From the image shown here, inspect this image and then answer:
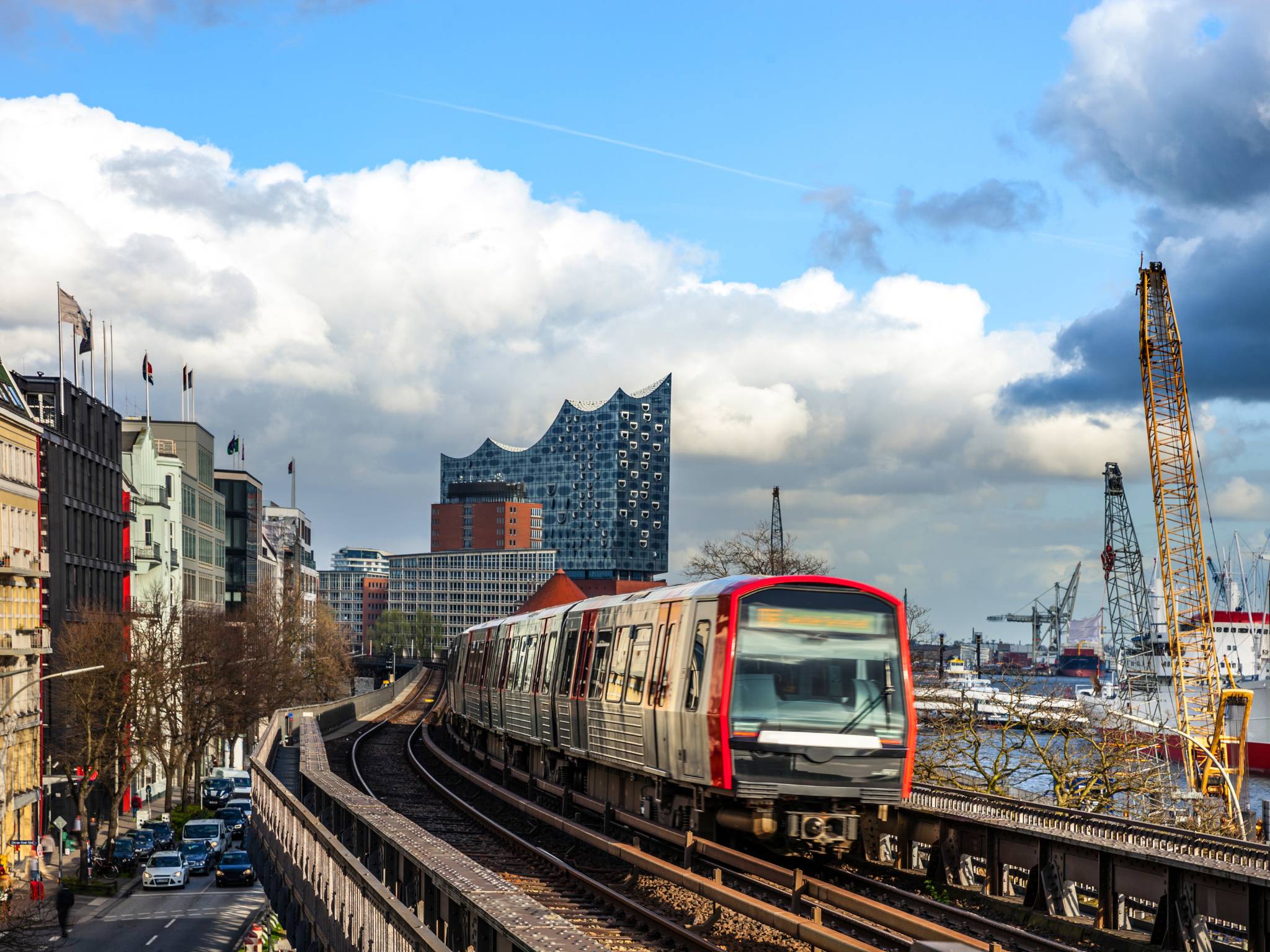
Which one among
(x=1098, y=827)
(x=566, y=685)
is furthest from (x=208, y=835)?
(x=1098, y=827)

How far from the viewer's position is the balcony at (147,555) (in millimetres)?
87375

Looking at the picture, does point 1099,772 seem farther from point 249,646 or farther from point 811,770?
point 249,646

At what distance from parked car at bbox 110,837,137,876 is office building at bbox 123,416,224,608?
34.0 m

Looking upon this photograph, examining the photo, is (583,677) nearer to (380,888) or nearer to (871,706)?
(871,706)

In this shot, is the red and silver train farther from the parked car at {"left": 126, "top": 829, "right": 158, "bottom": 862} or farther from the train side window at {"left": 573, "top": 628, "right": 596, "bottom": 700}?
the parked car at {"left": 126, "top": 829, "right": 158, "bottom": 862}

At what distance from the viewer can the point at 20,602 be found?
6191 cm

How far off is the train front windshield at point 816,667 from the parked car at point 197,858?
4735cm

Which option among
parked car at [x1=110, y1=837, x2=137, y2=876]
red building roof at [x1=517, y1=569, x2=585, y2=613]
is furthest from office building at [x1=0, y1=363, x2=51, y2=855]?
red building roof at [x1=517, y1=569, x2=585, y2=613]

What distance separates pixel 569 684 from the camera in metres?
29.2

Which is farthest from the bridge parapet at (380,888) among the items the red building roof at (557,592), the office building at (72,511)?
the red building roof at (557,592)

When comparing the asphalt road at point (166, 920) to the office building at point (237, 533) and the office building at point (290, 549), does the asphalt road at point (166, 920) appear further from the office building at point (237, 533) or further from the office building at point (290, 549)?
the office building at point (290, 549)

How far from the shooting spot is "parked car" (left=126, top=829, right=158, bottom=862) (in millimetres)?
63844

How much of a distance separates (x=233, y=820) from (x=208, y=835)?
593cm

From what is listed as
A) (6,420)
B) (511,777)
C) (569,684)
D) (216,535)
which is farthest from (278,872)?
(216,535)
